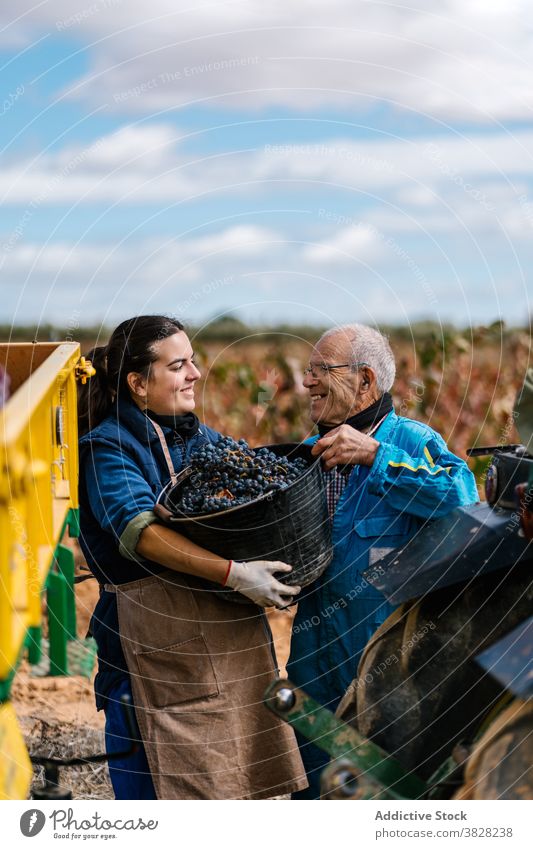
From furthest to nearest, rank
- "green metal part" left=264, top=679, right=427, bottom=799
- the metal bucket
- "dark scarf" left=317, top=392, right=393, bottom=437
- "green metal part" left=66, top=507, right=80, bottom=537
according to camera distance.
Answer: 1. "dark scarf" left=317, top=392, right=393, bottom=437
2. "green metal part" left=66, top=507, right=80, bottom=537
3. the metal bucket
4. "green metal part" left=264, top=679, right=427, bottom=799

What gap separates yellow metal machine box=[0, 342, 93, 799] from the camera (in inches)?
69.3

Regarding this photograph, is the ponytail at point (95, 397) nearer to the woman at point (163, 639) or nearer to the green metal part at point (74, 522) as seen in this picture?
the woman at point (163, 639)

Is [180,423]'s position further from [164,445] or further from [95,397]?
[95,397]

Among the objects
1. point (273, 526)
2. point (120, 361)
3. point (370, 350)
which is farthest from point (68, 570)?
point (370, 350)

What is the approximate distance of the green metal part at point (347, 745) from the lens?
2.67 m

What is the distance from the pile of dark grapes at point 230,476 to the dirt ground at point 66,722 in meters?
1.58

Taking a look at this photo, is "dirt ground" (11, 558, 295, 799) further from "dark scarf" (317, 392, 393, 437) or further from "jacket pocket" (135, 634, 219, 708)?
"dark scarf" (317, 392, 393, 437)

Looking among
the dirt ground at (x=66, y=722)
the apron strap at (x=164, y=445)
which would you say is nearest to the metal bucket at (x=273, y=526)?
the apron strap at (x=164, y=445)

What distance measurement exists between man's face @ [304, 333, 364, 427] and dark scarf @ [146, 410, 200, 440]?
0.43 metres

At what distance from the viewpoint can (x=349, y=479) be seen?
3.47m

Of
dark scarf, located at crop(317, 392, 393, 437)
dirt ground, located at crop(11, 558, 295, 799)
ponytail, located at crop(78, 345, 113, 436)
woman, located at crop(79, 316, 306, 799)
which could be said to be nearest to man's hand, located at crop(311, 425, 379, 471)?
dark scarf, located at crop(317, 392, 393, 437)

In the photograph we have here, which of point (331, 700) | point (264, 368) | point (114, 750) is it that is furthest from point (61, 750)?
point (264, 368)

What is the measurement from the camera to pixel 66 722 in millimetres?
4797

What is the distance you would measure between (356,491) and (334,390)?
367 millimetres
